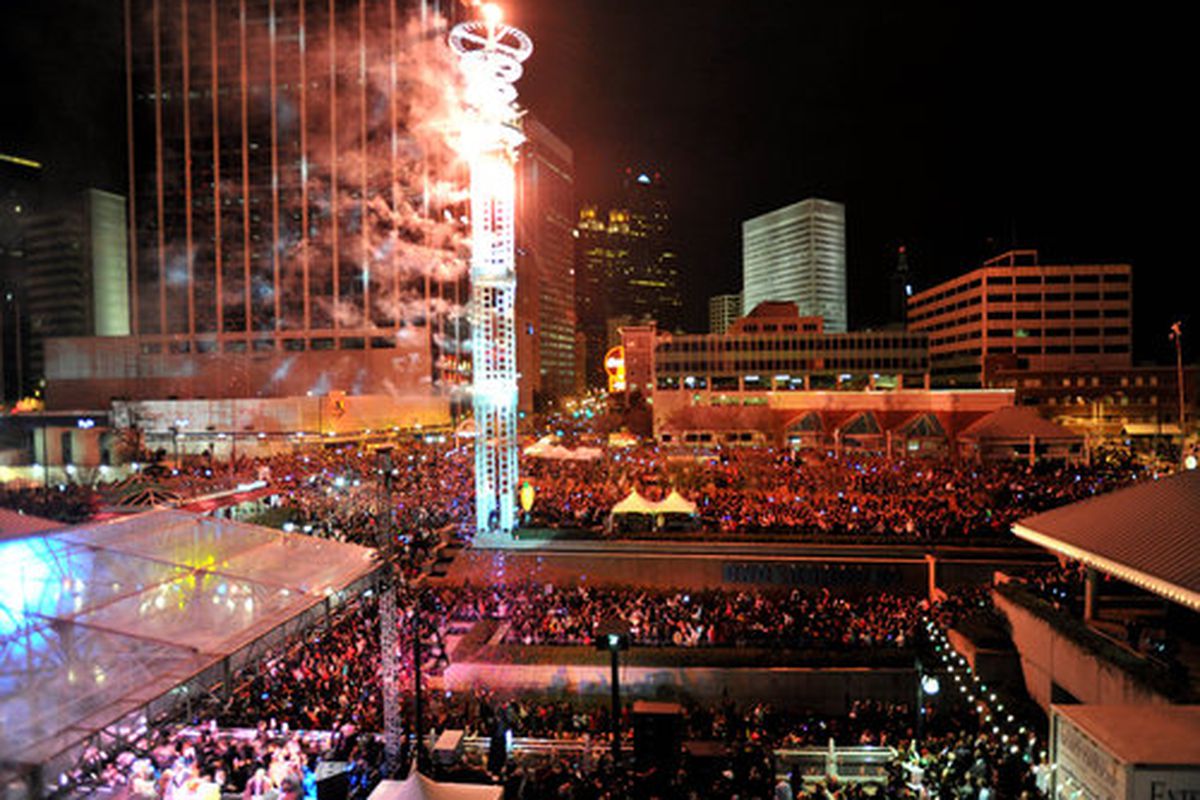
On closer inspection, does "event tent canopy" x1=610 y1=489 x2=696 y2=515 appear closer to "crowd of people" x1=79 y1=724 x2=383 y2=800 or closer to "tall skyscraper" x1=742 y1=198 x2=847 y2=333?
"crowd of people" x1=79 y1=724 x2=383 y2=800

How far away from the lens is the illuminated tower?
19891 millimetres

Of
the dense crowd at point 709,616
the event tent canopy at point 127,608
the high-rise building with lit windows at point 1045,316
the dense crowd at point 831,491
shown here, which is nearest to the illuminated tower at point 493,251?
the dense crowd at point 831,491

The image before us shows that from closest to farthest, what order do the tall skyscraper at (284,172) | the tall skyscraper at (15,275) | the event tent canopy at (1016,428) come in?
the event tent canopy at (1016,428), the tall skyscraper at (284,172), the tall skyscraper at (15,275)

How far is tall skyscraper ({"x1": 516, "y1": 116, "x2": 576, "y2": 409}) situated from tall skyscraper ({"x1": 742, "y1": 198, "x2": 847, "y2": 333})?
39.6 meters

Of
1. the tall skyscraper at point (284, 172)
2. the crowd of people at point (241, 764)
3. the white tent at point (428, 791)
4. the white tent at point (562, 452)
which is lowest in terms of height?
the crowd of people at point (241, 764)

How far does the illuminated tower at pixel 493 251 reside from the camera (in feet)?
65.3

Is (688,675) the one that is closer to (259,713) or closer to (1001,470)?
(259,713)

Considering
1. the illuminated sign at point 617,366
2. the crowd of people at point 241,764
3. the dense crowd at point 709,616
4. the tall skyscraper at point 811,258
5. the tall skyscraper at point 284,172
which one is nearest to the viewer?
the crowd of people at point 241,764

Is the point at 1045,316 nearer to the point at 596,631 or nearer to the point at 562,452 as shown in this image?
the point at 562,452

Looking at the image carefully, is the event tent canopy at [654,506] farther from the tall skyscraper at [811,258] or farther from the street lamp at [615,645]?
the tall skyscraper at [811,258]

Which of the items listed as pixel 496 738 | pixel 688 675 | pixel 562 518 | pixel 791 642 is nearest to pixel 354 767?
pixel 496 738

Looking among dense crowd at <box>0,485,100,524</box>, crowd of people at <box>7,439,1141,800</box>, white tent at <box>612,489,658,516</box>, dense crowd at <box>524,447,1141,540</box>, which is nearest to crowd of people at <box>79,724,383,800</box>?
crowd of people at <box>7,439,1141,800</box>

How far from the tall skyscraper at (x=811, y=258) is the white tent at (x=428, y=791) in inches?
5240

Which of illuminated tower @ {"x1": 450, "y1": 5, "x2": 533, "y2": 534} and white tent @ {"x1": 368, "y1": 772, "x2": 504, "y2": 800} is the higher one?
illuminated tower @ {"x1": 450, "y1": 5, "x2": 533, "y2": 534}
